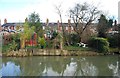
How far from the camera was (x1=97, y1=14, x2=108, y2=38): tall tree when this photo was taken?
2073 cm

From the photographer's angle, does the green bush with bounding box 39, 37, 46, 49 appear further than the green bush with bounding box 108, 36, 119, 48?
No

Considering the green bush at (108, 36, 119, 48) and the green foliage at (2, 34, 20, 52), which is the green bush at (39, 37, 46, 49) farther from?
the green bush at (108, 36, 119, 48)

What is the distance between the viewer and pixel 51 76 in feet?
32.4

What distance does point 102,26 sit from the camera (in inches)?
837

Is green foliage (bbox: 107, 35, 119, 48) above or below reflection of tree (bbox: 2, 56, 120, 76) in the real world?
above

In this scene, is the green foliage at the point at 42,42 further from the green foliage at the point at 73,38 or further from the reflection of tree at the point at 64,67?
the reflection of tree at the point at 64,67

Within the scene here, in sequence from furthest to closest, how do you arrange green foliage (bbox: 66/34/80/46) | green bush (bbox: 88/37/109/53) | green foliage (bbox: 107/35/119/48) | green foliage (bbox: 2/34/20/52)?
green foliage (bbox: 66/34/80/46) < green foliage (bbox: 107/35/119/48) < green bush (bbox: 88/37/109/53) < green foliage (bbox: 2/34/20/52)

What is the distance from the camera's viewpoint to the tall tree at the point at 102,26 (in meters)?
20.7

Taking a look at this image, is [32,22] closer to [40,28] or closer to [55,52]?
[40,28]

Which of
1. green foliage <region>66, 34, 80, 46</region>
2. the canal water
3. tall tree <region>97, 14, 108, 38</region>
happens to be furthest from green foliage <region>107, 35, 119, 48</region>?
the canal water

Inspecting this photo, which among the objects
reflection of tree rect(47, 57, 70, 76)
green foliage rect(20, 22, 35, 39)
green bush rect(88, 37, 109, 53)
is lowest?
reflection of tree rect(47, 57, 70, 76)

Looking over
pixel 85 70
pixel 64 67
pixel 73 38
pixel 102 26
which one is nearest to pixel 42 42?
pixel 73 38

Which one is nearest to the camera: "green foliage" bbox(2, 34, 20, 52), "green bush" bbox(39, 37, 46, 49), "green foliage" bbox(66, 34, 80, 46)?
"green foliage" bbox(2, 34, 20, 52)

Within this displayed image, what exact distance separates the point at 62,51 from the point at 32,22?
5793 mm
